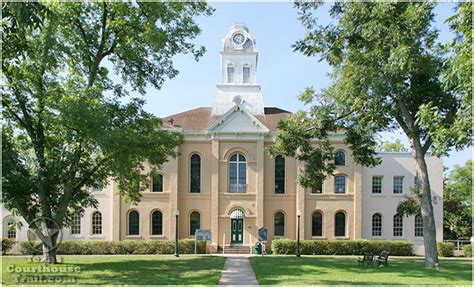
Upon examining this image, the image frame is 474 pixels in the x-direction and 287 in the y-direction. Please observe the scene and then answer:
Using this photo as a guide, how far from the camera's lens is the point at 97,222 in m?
32.0

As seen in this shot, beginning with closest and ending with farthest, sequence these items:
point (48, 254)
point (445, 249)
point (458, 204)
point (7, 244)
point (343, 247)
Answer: point (48, 254) < point (7, 244) < point (343, 247) < point (445, 249) < point (458, 204)

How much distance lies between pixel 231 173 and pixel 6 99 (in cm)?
1755

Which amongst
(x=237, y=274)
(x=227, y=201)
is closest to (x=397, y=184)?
(x=227, y=201)

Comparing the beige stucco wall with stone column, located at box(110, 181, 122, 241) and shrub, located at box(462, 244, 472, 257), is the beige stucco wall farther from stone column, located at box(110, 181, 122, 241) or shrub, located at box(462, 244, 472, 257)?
shrub, located at box(462, 244, 472, 257)

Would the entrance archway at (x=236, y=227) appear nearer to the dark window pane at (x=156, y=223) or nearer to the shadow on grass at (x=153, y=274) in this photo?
the dark window pane at (x=156, y=223)

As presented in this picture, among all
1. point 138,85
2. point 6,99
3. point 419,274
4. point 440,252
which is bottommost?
point 440,252

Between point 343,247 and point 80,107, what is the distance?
70.6 ft

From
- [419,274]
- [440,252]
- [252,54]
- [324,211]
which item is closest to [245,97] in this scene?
[252,54]

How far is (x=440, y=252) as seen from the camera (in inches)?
1193

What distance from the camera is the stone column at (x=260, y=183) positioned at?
30922mm

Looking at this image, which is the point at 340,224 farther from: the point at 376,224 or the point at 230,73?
the point at 230,73

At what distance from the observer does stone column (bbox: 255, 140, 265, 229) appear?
30922 millimetres

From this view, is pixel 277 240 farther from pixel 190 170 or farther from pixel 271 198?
pixel 190 170

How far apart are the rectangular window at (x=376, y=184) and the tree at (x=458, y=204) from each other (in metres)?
12.3
